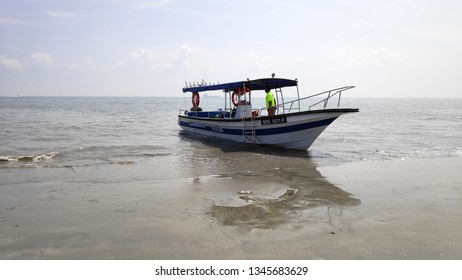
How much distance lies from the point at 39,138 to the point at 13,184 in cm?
1079

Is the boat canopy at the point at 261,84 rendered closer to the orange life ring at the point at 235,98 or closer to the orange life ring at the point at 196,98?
the orange life ring at the point at 235,98

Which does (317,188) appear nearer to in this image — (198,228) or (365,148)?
(198,228)

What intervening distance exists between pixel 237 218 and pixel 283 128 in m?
9.30

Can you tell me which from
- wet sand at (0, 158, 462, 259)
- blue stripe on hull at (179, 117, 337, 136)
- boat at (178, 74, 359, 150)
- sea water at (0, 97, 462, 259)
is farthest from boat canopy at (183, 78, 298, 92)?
wet sand at (0, 158, 462, 259)

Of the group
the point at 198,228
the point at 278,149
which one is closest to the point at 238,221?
the point at 198,228

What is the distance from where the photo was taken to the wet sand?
14.6ft

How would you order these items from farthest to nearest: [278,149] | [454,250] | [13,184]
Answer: [278,149] → [13,184] → [454,250]

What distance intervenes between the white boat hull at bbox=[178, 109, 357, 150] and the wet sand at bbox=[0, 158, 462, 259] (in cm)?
439

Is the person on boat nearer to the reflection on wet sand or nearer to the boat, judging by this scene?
the boat

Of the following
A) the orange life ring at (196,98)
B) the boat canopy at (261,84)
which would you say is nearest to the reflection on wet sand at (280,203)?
the boat canopy at (261,84)

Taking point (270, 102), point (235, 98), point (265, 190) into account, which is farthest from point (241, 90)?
point (265, 190)

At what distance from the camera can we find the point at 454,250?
438 centimetres

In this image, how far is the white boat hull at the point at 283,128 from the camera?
43.9ft
